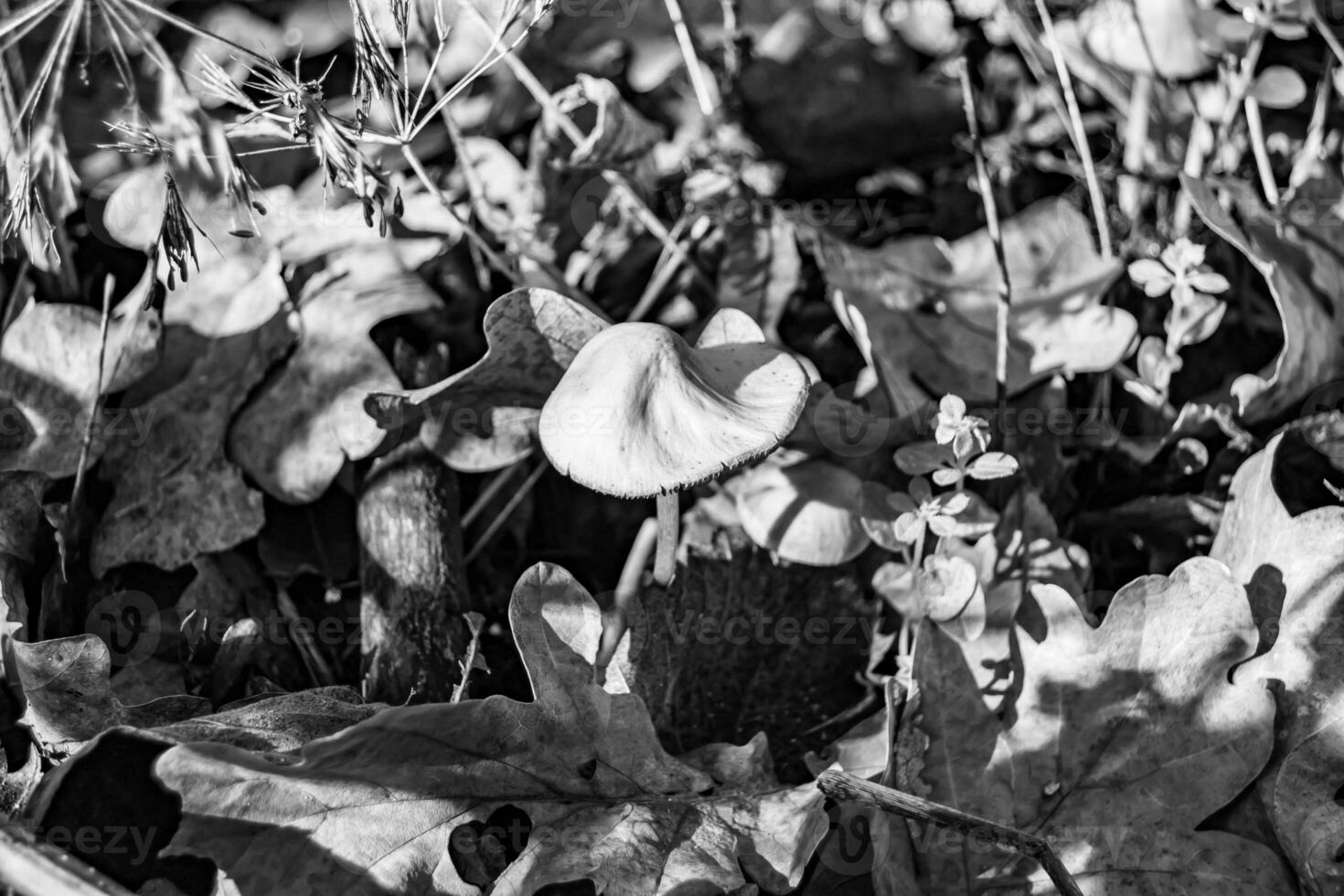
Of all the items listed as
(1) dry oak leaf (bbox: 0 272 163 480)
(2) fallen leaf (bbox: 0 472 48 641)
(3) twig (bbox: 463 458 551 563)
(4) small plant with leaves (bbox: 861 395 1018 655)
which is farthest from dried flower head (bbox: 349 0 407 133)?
(4) small plant with leaves (bbox: 861 395 1018 655)

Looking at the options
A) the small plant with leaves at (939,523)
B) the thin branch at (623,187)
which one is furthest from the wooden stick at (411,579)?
the small plant with leaves at (939,523)

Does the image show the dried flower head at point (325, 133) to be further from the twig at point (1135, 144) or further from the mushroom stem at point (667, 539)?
the twig at point (1135, 144)

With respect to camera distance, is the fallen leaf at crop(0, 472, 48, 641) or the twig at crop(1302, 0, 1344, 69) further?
the twig at crop(1302, 0, 1344, 69)

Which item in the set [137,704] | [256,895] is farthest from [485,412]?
[256,895]

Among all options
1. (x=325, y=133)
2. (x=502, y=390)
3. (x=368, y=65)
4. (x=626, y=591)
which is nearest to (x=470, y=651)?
(x=626, y=591)

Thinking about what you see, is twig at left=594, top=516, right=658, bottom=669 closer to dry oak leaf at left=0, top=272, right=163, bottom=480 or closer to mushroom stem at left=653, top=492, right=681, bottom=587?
mushroom stem at left=653, top=492, right=681, bottom=587

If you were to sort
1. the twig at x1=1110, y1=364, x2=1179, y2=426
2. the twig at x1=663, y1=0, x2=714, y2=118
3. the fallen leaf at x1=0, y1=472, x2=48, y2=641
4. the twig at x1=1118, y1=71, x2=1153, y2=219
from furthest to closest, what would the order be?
the twig at x1=1118, y1=71, x2=1153, y2=219, the twig at x1=663, y1=0, x2=714, y2=118, the twig at x1=1110, y1=364, x2=1179, y2=426, the fallen leaf at x1=0, y1=472, x2=48, y2=641
